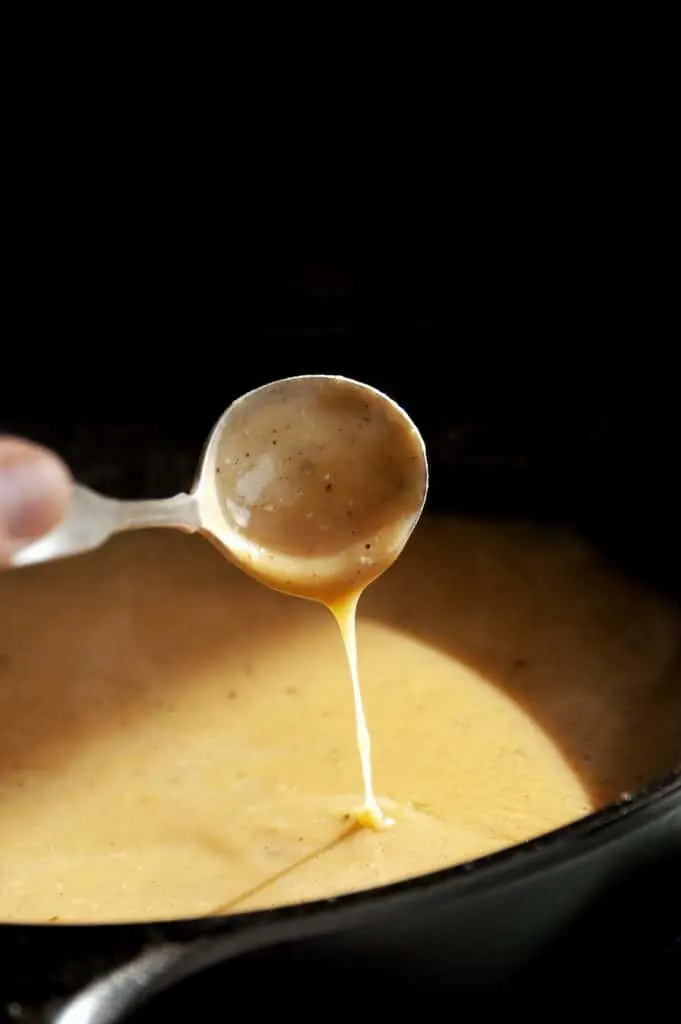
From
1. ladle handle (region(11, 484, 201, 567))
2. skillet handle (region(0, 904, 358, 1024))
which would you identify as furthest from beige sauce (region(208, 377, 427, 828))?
skillet handle (region(0, 904, 358, 1024))

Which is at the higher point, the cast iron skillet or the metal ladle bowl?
the metal ladle bowl

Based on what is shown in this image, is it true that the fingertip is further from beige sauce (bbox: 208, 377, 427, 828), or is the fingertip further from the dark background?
the dark background

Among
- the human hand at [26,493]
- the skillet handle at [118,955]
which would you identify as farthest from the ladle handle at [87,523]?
the skillet handle at [118,955]

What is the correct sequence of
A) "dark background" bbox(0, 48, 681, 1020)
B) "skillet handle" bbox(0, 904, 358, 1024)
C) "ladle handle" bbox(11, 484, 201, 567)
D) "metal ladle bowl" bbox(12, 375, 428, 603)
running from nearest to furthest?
"skillet handle" bbox(0, 904, 358, 1024)
"ladle handle" bbox(11, 484, 201, 567)
"metal ladle bowl" bbox(12, 375, 428, 603)
"dark background" bbox(0, 48, 681, 1020)

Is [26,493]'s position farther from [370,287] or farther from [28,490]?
[370,287]

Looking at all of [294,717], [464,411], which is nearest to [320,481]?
[294,717]

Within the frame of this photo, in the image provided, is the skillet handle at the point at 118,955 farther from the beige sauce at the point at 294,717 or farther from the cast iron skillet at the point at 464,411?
the cast iron skillet at the point at 464,411

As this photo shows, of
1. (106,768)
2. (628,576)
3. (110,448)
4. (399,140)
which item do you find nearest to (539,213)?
(399,140)
